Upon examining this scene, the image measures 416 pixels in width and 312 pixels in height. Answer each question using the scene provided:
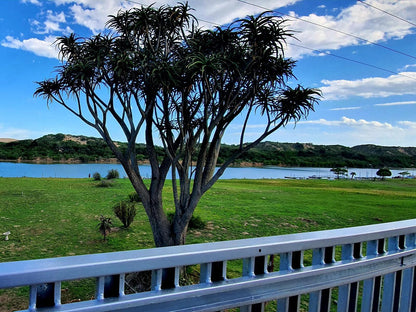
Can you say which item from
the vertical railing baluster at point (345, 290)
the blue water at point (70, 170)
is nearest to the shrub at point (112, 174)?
the blue water at point (70, 170)

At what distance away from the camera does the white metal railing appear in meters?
0.87

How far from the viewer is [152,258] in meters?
0.96

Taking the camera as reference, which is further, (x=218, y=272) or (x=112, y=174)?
(x=112, y=174)

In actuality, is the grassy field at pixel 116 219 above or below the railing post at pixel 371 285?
below

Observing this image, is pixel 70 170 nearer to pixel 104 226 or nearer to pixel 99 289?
pixel 104 226

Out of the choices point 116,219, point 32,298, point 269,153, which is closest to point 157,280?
point 32,298

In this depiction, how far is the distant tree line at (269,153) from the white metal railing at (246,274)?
34.8 ft

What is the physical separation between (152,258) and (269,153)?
Answer: 143 feet

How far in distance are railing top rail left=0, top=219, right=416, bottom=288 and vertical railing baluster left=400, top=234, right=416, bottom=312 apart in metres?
0.48

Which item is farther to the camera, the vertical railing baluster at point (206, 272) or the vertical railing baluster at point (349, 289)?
the vertical railing baluster at point (349, 289)

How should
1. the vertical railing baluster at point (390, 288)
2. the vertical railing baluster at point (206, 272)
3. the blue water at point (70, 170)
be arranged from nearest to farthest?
1. the vertical railing baluster at point (206, 272)
2. the vertical railing baluster at point (390, 288)
3. the blue water at point (70, 170)

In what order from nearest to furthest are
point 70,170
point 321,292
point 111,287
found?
point 111,287, point 321,292, point 70,170

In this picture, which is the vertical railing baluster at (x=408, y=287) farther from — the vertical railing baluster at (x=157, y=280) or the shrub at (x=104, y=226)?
the shrub at (x=104, y=226)

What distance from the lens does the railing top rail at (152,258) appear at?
81 centimetres
